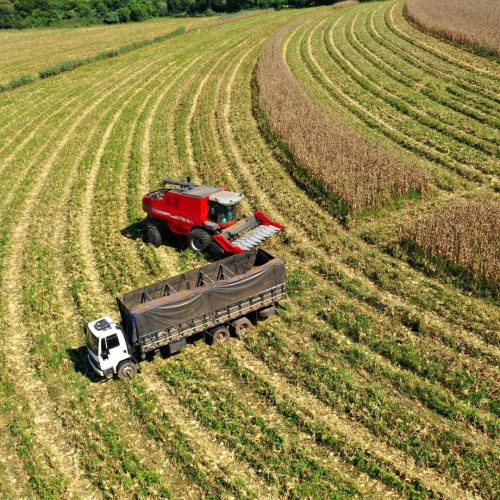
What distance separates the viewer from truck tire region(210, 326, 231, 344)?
14.6m

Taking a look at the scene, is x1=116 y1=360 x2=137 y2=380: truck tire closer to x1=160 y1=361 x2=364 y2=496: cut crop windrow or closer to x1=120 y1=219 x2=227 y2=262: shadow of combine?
x1=160 y1=361 x2=364 y2=496: cut crop windrow

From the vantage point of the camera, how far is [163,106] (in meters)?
36.7

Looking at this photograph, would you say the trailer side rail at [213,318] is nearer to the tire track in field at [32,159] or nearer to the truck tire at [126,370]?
the truck tire at [126,370]

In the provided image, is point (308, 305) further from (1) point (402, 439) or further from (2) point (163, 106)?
(2) point (163, 106)

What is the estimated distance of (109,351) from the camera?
43.7ft

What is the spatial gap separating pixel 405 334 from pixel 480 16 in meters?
40.3

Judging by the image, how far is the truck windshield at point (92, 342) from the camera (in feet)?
44.1

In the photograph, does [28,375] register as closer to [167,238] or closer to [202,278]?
[202,278]

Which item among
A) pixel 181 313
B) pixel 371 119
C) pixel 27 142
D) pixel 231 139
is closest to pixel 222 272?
pixel 181 313

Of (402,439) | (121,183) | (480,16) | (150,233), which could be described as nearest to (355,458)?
(402,439)

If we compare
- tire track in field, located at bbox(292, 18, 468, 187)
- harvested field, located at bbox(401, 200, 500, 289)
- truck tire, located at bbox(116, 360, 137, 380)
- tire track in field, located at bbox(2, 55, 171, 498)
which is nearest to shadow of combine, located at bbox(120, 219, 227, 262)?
tire track in field, located at bbox(2, 55, 171, 498)

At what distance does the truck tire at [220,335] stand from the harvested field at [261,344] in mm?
284

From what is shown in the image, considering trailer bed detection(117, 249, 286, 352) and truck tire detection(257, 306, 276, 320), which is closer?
trailer bed detection(117, 249, 286, 352)

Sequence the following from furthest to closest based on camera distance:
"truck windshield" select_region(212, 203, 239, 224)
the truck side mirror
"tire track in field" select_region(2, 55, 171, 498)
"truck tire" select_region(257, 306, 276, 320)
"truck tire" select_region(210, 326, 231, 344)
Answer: "truck windshield" select_region(212, 203, 239, 224), "truck tire" select_region(257, 306, 276, 320), "truck tire" select_region(210, 326, 231, 344), the truck side mirror, "tire track in field" select_region(2, 55, 171, 498)
